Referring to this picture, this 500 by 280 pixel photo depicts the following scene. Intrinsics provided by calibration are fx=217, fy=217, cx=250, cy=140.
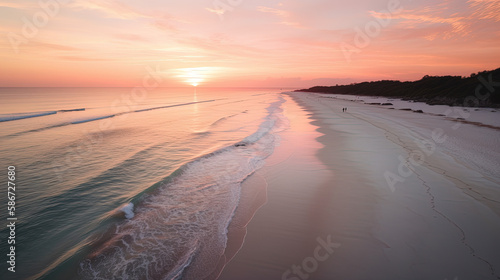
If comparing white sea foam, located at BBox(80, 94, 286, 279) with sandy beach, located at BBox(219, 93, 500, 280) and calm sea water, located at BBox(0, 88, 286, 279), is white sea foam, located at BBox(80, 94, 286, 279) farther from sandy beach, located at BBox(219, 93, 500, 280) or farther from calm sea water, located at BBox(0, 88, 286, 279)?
sandy beach, located at BBox(219, 93, 500, 280)

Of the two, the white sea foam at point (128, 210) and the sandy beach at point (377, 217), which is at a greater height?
the sandy beach at point (377, 217)

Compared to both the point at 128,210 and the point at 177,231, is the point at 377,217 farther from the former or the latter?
the point at 128,210

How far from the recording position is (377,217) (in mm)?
5516

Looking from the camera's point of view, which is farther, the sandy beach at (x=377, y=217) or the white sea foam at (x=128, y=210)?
the white sea foam at (x=128, y=210)

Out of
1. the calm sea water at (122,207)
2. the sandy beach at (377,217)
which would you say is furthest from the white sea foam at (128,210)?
the sandy beach at (377,217)

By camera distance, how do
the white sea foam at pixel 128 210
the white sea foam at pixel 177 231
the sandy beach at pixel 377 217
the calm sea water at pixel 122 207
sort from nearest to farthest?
the sandy beach at pixel 377 217, the white sea foam at pixel 177 231, the calm sea water at pixel 122 207, the white sea foam at pixel 128 210

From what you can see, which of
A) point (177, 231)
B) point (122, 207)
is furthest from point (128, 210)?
point (177, 231)

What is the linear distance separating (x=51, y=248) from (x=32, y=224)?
5.46 ft

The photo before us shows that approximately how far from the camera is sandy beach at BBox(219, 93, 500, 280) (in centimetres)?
396

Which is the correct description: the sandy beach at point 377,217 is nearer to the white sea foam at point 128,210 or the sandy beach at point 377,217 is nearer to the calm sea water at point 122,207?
the calm sea water at point 122,207

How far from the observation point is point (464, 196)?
634cm

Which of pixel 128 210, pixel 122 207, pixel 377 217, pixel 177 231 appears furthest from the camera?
pixel 122 207

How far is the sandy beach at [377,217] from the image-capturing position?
3961 mm

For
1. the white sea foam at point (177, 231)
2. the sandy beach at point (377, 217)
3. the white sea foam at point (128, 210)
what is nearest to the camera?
the sandy beach at point (377, 217)
